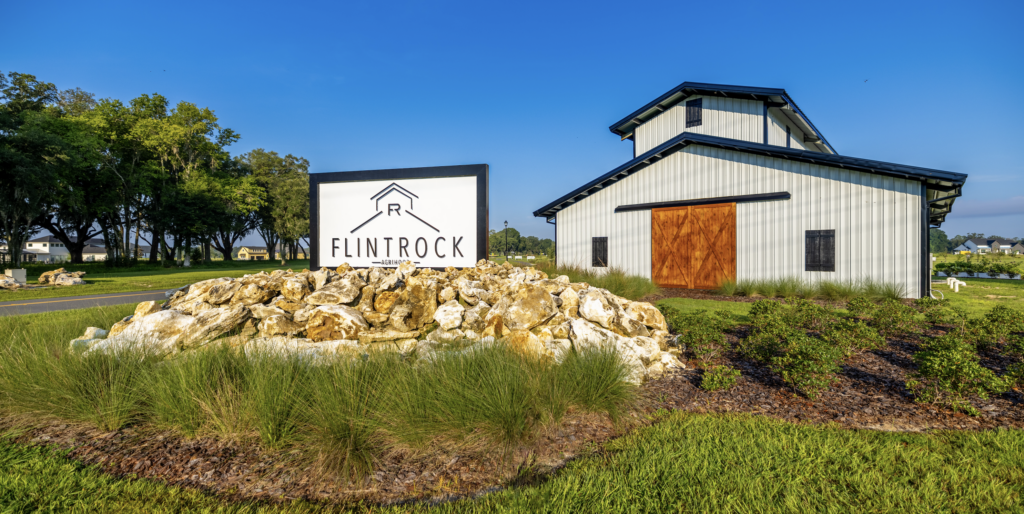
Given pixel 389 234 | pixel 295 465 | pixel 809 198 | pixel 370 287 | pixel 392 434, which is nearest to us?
pixel 295 465

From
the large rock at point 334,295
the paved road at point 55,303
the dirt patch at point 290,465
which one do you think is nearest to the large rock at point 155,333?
the dirt patch at point 290,465

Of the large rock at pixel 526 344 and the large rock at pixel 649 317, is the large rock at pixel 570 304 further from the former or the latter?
the large rock at pixel 526 344

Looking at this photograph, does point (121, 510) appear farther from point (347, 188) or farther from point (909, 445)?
point (347, 188)

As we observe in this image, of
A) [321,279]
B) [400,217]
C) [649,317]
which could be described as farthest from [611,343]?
[400,217]

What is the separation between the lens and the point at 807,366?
145 inches

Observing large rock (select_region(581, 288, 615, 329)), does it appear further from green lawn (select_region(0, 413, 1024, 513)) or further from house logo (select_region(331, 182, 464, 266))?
house logo (select_region(331, 182, 464, 266))

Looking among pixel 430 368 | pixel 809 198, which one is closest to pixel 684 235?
pixel 809 198

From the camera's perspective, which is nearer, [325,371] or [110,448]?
[110,448]

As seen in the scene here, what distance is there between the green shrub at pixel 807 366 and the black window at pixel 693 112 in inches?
675

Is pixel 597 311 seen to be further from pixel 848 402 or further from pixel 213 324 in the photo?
pixel 213 324

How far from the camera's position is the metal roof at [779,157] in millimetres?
10297

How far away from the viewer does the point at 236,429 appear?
304cm

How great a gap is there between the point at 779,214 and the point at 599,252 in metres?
5.77

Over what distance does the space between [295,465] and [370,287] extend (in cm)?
358
